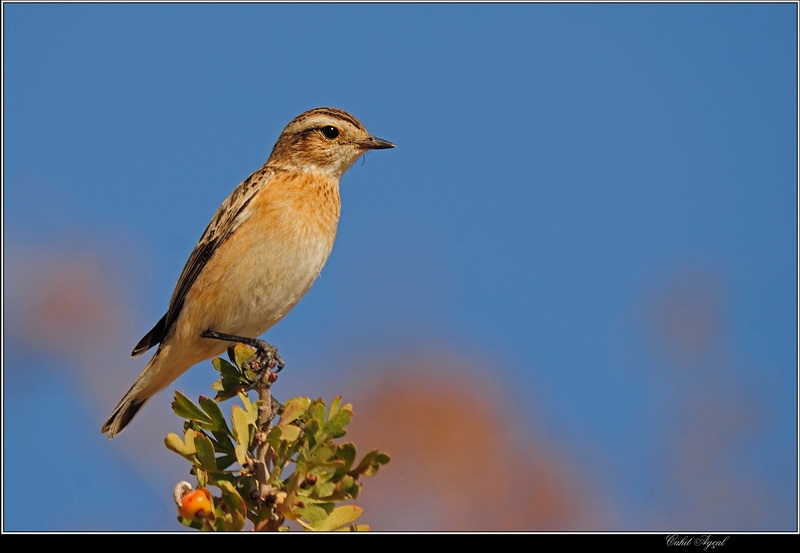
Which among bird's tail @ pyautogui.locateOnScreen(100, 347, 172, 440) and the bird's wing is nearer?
bird's tail @ pyautogui.locateOnScreen(100, 347, 172, 440)

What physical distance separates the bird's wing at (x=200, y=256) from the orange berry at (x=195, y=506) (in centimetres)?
369

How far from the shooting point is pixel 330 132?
8.08 m

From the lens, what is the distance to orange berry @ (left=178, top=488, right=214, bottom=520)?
381 centimetres

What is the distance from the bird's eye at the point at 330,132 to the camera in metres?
8.06

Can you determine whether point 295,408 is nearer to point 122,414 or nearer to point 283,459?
point 283,459

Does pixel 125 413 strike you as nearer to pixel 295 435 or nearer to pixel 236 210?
pixel 236 210

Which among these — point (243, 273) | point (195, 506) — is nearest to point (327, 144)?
point (243, 273)

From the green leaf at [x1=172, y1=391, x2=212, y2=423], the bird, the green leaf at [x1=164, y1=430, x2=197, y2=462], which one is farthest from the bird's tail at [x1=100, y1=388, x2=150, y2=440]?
the green leaf at [x1=164, y1=430, x2=197, y2=462]

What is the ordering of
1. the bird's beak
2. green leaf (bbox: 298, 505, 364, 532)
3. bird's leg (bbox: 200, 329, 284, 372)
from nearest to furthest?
green leaf (bbox: 298, 505, 364, 532)
bird's leg (bbox: 200, 329, 284, 372)
the bird's beak

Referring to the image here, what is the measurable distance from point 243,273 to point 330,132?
165 centimetres

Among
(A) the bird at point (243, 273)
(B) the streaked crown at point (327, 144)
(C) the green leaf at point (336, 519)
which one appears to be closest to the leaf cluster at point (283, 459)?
(C) the green leaf at point (336, 519)

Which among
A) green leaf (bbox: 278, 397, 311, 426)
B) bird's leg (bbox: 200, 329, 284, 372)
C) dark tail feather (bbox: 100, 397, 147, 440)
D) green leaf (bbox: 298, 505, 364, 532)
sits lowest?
dark tail feather (bbox: 100, 397, 147, 440)

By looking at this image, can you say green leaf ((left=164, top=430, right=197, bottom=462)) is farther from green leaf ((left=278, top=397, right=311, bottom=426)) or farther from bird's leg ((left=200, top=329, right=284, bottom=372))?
bird's leg ((left=200, top=329, right=284, bottom=372))
